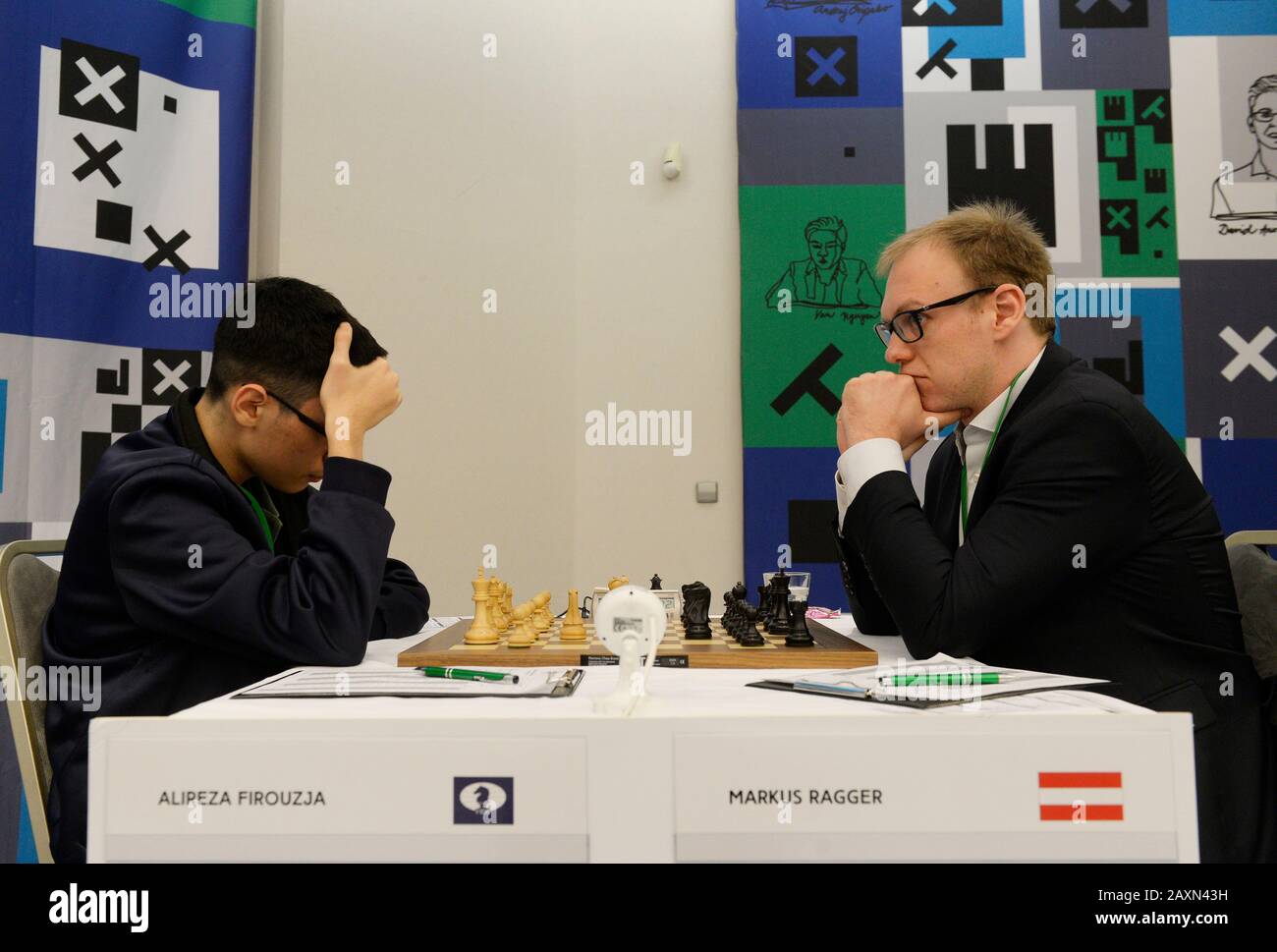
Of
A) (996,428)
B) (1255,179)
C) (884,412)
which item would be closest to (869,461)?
(884,412)

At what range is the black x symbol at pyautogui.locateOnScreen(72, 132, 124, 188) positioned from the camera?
3.18 metres

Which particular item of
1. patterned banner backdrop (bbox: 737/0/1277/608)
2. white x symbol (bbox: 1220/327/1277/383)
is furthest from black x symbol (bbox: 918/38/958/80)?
white x symbol (bbox: 1220/327/1277/383)

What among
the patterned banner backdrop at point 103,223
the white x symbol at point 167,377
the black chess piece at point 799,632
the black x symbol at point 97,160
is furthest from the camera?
the white x symbol at point 167,377

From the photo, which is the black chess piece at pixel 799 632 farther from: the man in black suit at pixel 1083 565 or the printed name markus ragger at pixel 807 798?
the printed name markus ragger at pixel 807 798

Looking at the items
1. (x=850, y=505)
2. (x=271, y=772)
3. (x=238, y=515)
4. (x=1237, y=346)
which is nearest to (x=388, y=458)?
(x=238, y=515)

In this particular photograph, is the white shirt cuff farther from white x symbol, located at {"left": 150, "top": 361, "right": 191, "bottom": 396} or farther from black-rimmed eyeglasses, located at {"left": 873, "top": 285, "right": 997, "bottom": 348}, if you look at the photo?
white x symbol, located at {"left": 150, "top": 361, "right": 191, "bottom": 396}

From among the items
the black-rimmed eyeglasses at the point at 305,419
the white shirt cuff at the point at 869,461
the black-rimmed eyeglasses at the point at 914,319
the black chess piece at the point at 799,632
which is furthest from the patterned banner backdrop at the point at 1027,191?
the black-rimmed eyeglasses at the point at 305,419

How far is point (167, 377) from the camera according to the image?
133 inches

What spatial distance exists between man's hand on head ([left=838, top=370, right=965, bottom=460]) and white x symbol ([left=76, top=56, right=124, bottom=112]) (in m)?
2.75

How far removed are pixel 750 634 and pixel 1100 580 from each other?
56cm

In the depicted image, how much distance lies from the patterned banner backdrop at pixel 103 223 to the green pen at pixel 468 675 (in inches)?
89.6

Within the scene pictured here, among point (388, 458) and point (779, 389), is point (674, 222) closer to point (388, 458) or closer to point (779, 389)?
point (779, 389)

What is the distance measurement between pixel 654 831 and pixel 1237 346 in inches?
145

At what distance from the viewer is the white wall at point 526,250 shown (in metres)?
3.70
